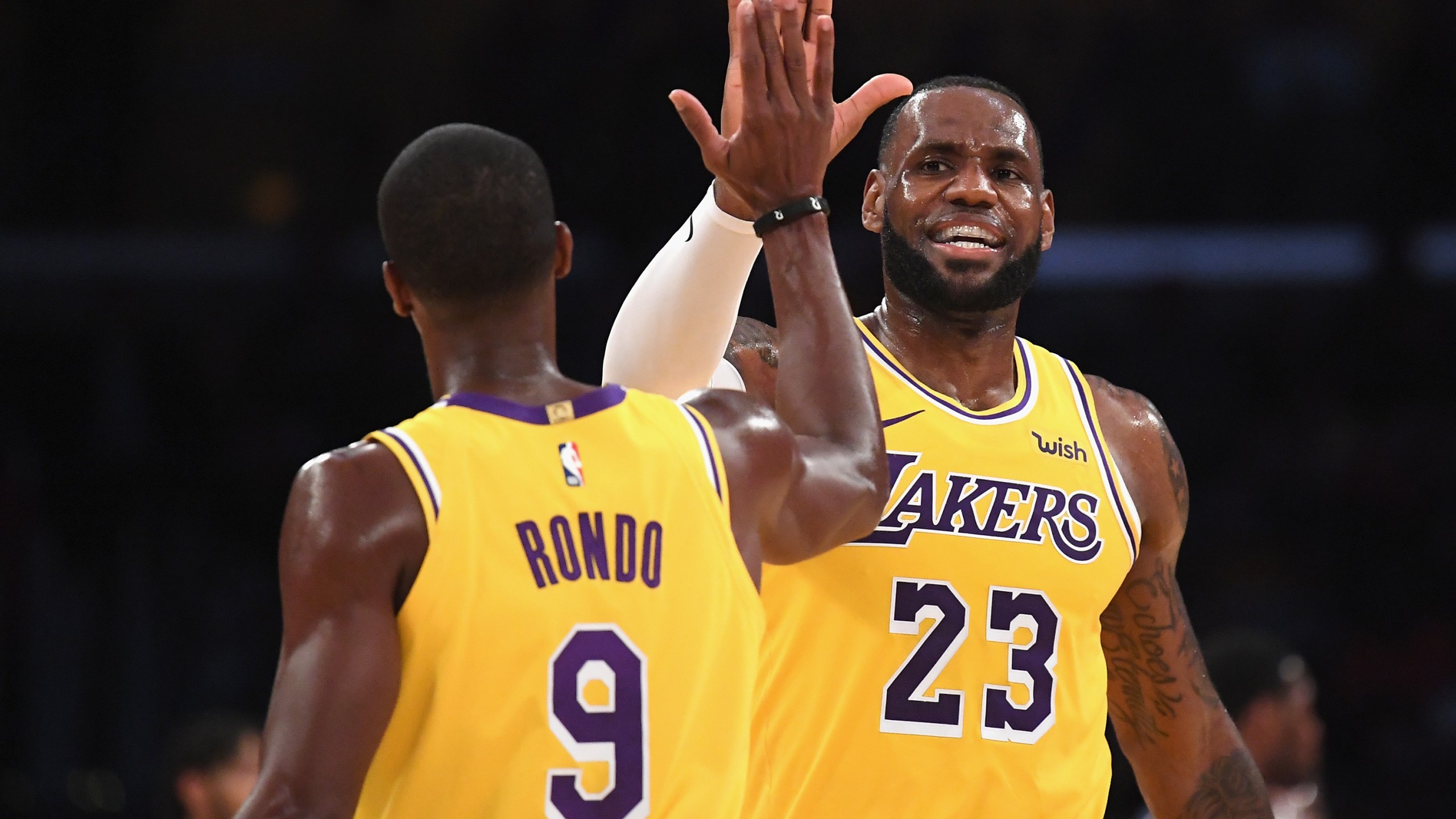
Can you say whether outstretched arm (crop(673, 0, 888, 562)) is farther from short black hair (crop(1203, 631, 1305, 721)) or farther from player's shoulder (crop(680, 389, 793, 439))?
short black hair (crop(1203, 631, 1305, 721))

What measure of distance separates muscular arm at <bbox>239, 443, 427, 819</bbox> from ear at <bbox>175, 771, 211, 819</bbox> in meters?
4.17

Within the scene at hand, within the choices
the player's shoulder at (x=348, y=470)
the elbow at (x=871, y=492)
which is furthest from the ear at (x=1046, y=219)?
the player's shoulder at (x=348, y=470)

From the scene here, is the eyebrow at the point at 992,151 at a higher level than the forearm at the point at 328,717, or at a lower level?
higher

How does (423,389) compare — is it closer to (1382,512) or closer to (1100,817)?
(1382,512)

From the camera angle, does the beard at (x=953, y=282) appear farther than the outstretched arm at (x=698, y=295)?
Yes

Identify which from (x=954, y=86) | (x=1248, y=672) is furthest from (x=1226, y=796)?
(x=1248, y=672)

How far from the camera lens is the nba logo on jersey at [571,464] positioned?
2660mm

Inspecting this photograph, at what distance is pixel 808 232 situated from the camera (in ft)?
10.9

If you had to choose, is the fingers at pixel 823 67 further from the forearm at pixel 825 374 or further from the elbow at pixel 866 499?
the elbow at pixel 866 499

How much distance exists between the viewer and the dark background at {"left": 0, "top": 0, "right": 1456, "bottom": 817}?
9742 mm

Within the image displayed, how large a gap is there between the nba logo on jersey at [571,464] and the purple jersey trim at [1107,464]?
1.83 metres

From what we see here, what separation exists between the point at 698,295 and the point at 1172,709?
1.73 m

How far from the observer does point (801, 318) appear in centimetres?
328

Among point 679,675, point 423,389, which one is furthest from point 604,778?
point 423,389
